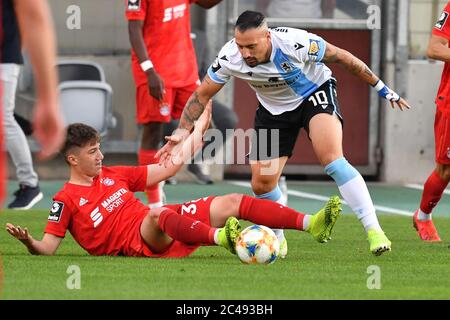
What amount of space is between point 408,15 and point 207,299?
1115 centimetres

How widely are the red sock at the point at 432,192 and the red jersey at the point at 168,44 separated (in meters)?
2.67

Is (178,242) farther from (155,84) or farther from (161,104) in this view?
(161,104)

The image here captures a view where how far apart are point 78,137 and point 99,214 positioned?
1.72ft

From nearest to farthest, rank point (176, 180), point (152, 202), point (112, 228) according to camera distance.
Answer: point (112, 228) < point (152, 202) < point (176, 180)

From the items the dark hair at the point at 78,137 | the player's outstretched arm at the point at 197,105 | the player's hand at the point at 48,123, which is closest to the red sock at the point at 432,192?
the player's outstretched arm at the point at 197,105

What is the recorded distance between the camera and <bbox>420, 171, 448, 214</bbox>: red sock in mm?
10039

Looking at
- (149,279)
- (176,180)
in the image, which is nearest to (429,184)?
(149,279)

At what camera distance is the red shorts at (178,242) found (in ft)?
26.5

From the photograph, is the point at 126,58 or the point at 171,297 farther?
the point at 126,58

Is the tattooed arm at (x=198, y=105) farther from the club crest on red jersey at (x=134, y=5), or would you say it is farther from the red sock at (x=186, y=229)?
the club crest on red jersey at (x=134, y=5)

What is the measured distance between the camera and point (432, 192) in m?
10.1

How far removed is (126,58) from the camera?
55.2 feet

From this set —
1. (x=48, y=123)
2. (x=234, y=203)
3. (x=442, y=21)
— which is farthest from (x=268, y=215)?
(x=48, y=123)

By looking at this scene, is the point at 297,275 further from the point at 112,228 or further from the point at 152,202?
the point at 152,202
